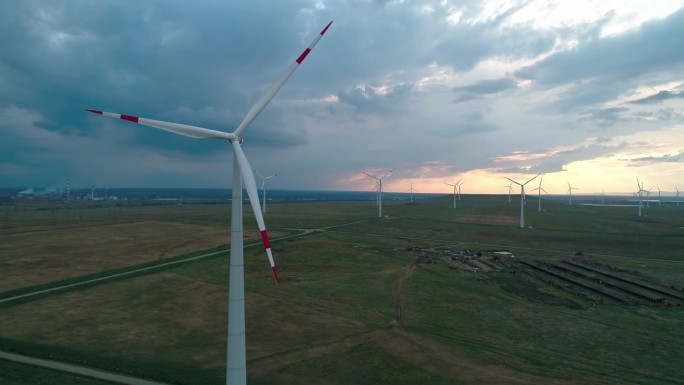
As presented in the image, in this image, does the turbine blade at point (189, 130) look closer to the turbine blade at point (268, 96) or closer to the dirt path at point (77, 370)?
the turbine blade at point (268, 96)

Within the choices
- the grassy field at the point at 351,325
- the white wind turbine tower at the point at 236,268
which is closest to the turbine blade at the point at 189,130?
the white wind turbine tower at the point at 236,268

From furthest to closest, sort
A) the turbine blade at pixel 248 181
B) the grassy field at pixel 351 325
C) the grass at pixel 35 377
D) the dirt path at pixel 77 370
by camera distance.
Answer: the grassy field at pixel 351 325, the dirt path at pixel 77 370, the grass at pixel 35 377, the turbine blade at pixel 248 181

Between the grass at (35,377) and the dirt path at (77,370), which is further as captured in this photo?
the dirt path at (77,370)

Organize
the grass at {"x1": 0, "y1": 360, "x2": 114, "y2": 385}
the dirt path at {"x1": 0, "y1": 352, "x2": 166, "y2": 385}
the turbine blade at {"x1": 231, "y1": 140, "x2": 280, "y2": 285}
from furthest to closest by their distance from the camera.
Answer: the dirt path at {"x1": 0, "y1": 352, "x2": 166, "y2": 385}
the grass at {"x1": 0, "y1": 360, "x2": 114, "y2": 385}
the turbine blade at {"x1": 231, "y1": 140, "x2": 280, "y2": 285}

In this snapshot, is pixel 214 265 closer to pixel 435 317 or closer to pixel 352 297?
pixel 352 297

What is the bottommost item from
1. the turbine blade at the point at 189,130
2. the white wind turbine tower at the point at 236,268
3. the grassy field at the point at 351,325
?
the grassy field at the point at 351,325

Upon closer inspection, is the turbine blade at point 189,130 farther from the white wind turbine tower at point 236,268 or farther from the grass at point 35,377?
the grass at point 35,377

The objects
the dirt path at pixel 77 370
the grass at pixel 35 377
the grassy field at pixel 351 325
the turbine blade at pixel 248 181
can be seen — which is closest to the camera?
the turbine blade at pixel 248 181

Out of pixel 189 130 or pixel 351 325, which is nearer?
pixel 189 130

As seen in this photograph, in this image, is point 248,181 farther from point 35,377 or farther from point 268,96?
point 35,377

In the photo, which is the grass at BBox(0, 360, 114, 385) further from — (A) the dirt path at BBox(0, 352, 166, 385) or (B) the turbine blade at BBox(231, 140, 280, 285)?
(B) the turbine blade at BBox(231, 140, 280, 285)

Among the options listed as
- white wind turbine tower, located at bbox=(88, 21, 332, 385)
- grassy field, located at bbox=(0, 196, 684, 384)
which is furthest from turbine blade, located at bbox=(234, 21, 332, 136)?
grassy field, located at bbox=(0, 196, 684, 384)

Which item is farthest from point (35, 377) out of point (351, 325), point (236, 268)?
point (351, 325)

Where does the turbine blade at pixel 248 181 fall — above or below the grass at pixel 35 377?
above
